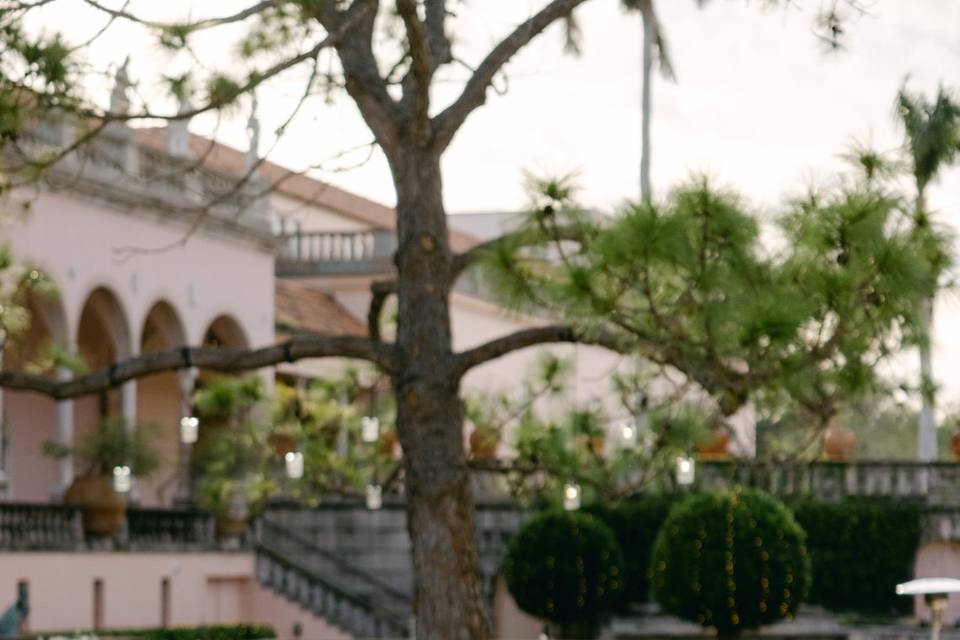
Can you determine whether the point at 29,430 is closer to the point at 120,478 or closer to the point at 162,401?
the point at 120,478

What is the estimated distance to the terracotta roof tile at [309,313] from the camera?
39875 millimetres

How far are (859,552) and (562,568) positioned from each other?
5.17 metres

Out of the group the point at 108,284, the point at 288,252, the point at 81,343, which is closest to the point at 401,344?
the point at 108,284

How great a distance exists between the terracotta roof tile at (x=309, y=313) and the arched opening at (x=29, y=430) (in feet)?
20.5

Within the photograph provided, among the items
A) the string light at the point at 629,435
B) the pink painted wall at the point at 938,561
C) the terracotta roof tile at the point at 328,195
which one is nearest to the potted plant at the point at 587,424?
the string light at the point at 629,435

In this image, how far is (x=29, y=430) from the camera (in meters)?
33.2

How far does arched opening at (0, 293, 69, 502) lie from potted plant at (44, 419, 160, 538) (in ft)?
3.07

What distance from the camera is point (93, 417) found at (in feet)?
114

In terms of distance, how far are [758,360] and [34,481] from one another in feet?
69.8

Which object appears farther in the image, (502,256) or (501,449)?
(501,449)

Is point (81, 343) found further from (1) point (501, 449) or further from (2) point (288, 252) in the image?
(1) point (501, 449)

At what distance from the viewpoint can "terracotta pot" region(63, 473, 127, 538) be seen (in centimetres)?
3103

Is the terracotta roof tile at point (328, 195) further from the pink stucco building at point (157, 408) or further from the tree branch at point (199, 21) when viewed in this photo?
the tree branch at point (199, 21)

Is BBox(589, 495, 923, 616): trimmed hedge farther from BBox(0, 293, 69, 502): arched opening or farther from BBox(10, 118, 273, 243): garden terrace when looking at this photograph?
BBox(0, 293, 69, 502): arched opening
